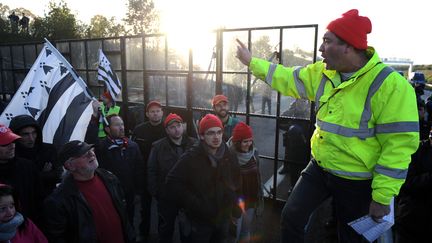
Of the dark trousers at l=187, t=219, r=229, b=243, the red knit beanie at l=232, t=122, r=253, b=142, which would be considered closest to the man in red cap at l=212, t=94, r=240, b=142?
the red knit beanie at l=232, t=122, r=253, b=142

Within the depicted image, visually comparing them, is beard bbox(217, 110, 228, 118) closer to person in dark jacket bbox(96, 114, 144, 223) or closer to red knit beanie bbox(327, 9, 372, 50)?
person in dark jacket bbox(96, 114, 144, 223)

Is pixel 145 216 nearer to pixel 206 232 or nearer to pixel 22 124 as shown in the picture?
pixel 206 232

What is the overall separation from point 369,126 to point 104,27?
35.6 m

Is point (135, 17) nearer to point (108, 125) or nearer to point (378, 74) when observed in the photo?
point (108, 125)

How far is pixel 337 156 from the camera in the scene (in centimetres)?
197

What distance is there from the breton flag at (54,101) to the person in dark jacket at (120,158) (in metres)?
0.34

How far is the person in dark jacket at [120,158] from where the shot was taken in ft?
12.2

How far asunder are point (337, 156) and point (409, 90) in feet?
1.86

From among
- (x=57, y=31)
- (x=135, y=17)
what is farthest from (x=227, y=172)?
(x=135, y=17)

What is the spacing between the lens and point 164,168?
3725 mm

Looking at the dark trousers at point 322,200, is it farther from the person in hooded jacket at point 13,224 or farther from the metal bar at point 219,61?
the metal bar at point 219,61

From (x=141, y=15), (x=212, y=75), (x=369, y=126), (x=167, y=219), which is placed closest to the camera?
(x=369, y=126)

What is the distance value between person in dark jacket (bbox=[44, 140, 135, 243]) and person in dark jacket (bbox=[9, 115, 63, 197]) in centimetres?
78

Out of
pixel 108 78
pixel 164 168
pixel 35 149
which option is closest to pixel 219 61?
pixel 108 78
